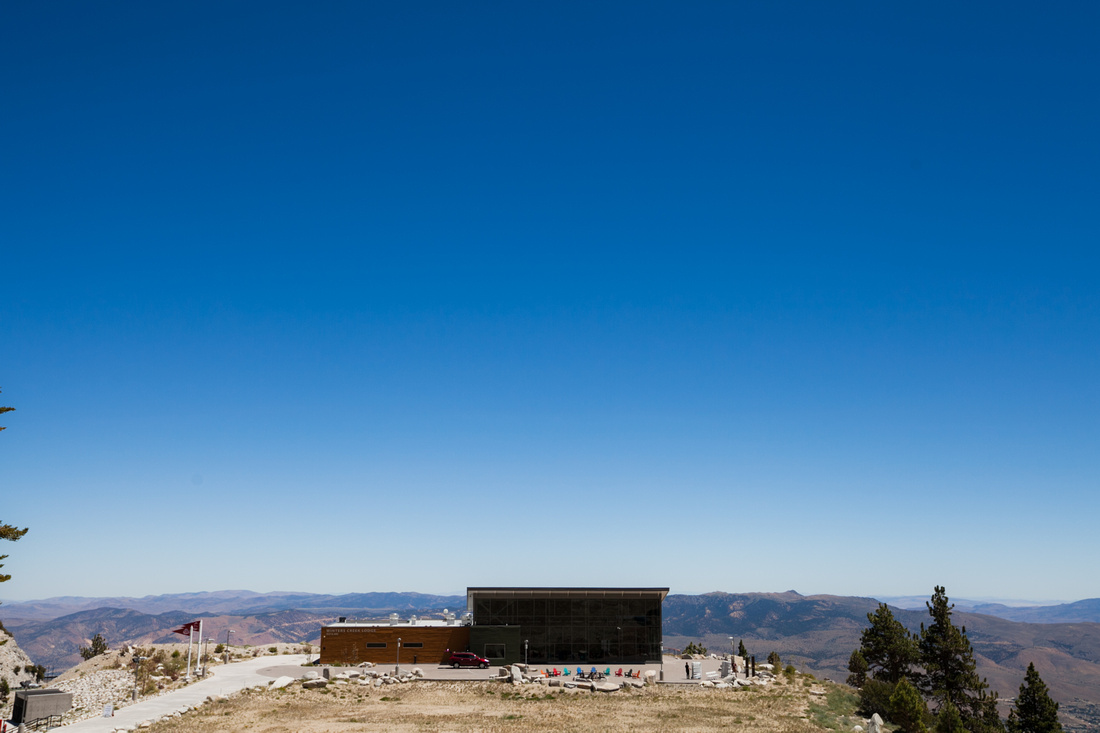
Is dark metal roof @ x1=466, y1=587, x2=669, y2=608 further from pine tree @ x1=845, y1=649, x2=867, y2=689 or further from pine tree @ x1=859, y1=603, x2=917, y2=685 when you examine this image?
pine tree @ x1=859, y1=603, x2=917, y2=685

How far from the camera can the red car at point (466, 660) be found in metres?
69.9

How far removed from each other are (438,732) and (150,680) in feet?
85.7

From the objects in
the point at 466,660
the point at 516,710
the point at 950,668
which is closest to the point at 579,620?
the point at 466,660

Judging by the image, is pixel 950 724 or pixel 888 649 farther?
pixel 888 649

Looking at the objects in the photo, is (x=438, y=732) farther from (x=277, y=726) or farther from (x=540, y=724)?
(x=277, y=726)

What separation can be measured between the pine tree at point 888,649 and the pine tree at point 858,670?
43cm

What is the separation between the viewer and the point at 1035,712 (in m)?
53.2

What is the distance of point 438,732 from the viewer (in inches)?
1715

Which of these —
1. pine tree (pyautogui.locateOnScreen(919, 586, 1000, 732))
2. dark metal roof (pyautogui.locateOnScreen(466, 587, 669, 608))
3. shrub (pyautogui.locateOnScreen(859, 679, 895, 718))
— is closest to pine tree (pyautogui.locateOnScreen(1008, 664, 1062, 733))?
pine tree (pyautogui.locateOnScreen(919, 586, 1000, 732))

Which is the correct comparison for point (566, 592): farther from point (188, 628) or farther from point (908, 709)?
point (908, 709)

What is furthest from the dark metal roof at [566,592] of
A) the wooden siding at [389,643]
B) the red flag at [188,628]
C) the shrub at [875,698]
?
the red flag at [188,628]

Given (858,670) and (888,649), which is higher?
(888,649)

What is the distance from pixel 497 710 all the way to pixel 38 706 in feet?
91.2

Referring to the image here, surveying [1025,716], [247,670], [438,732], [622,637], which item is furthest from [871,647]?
[247,670]
